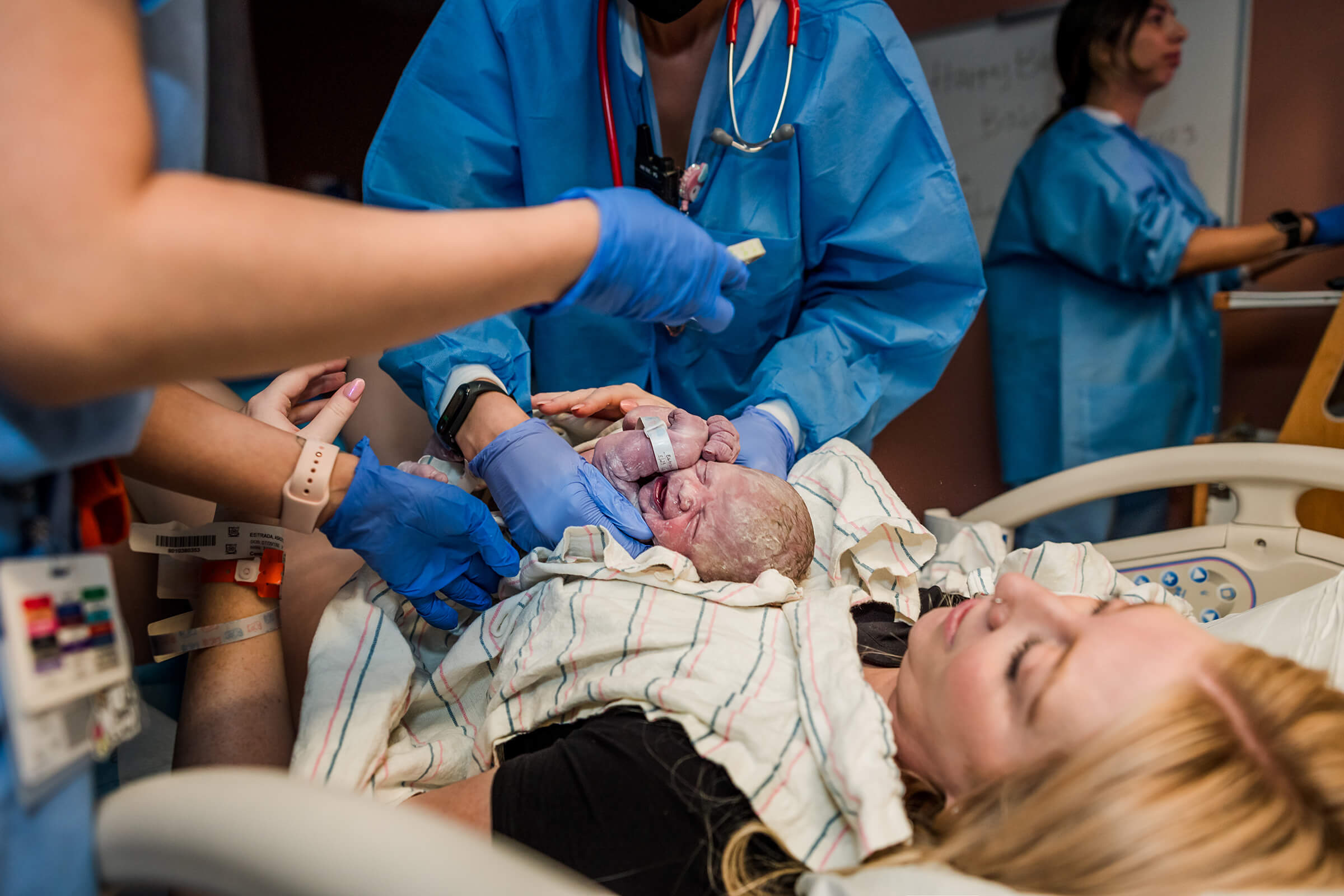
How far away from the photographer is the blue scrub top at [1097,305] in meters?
2.38

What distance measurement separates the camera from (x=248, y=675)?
1.17m

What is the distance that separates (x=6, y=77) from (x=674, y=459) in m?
1.08

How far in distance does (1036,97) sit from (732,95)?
79.1 inches

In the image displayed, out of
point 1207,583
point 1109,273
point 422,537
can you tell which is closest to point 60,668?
point 422,537

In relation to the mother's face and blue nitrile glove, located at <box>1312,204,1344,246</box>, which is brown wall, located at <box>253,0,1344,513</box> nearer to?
blue nitrile glove, located at <box>1312,204,1344,246</box>

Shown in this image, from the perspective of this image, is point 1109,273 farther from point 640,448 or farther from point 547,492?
point 547,492

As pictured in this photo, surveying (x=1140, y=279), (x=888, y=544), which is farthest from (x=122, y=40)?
(x=1140, y=279)

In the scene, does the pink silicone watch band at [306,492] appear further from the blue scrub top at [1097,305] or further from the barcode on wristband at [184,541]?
the blue scrub top at [1097,305]

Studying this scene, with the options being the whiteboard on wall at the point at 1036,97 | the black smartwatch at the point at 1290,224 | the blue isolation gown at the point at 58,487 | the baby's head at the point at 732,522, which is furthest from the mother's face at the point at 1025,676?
the whiteboard on wall at the point at 1036,97

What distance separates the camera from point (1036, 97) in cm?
297

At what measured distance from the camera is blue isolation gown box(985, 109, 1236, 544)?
94.0 inches

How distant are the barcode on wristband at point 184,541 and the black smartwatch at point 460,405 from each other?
0.44m

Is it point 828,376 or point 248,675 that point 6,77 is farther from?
point 828,376

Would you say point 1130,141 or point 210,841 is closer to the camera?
point 210,841
